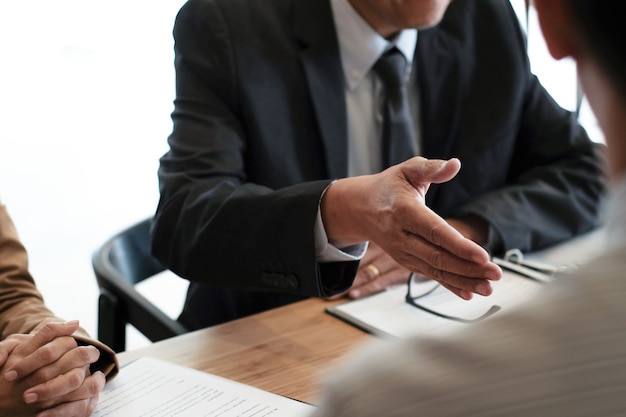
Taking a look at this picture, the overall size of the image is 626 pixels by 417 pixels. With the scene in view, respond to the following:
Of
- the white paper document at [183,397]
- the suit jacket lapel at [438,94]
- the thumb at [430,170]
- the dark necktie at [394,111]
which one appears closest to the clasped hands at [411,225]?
the thumb at [430,170]

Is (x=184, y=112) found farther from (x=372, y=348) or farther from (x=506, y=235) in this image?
(x=372, y=348)

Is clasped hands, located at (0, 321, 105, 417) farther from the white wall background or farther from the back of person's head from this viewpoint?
the white wall background

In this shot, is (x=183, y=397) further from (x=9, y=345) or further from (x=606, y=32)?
(x=606, y=32)

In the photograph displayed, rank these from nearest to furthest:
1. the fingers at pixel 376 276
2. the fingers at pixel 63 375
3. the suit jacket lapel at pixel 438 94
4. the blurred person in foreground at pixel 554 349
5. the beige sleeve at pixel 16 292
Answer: the blurred person in foreground at pixel 554 349
the fingers at pixel 63 375
the beige sleeve at pixel 16 292
the fingers at pixel 376 276
the suit jacket lapel at pixel 438 94

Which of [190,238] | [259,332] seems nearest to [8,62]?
[190,238]

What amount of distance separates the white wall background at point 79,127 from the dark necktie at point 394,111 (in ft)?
5.69

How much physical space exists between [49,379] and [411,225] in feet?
1.66

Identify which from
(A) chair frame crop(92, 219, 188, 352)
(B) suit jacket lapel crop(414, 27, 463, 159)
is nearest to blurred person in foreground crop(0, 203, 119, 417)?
(A) chair frame crop(92, 219, 188, 352)

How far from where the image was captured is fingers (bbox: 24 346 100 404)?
A: 889mm

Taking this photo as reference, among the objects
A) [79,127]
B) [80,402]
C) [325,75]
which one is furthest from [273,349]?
[79,127]

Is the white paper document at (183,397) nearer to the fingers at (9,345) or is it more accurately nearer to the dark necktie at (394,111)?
the fingers at (9,345)

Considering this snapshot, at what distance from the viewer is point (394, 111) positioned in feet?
5.15

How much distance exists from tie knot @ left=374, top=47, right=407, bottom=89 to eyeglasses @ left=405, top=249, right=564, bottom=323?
436mm

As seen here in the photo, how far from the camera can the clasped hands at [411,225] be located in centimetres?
100
